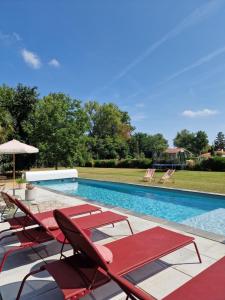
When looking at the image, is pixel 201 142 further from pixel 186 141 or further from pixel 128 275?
pixel 128 275

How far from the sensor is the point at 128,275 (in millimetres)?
3137

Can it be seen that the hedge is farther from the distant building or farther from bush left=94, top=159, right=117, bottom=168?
the distant building

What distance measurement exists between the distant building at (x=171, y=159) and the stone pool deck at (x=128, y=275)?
22181 millimetres

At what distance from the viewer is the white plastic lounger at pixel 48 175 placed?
15.9 meters

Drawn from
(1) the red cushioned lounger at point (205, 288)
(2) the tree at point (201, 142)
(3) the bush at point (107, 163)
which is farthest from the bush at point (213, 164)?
(2) the tree at point (201, 142)

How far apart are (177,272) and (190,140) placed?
66099 mm

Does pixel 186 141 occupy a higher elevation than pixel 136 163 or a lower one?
higher

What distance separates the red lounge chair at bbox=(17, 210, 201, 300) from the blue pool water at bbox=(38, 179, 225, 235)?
3.86 m

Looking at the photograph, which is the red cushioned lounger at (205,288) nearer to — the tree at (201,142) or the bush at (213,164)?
the bush at (213,164)

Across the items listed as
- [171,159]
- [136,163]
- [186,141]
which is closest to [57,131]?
[136,163]

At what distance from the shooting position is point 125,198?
454 inches

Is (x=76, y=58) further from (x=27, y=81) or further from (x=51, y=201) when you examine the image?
(x=51, y=201)

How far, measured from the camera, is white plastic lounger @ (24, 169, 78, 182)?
52.0 ft

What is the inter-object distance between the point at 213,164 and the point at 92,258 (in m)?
23.1
